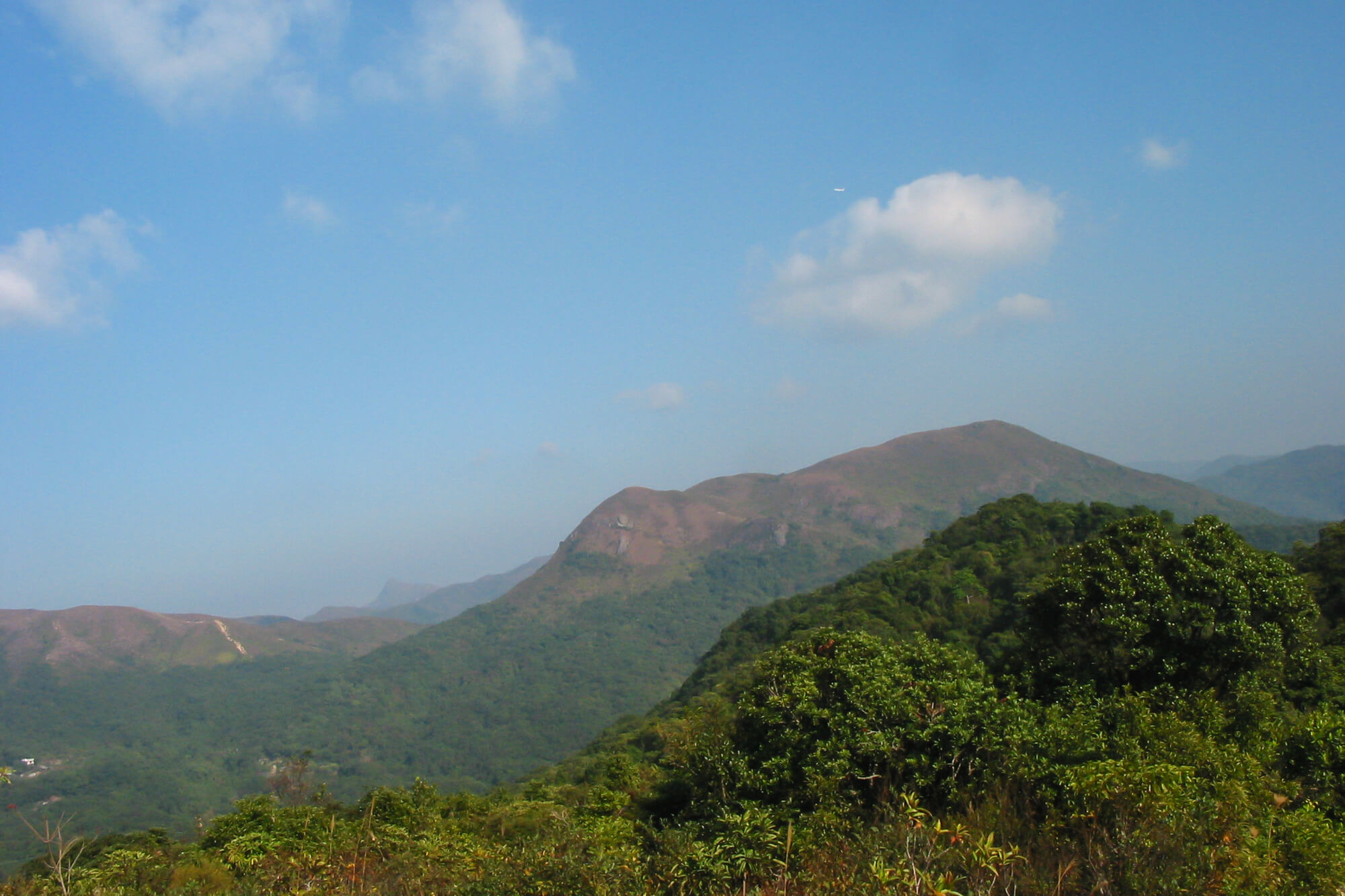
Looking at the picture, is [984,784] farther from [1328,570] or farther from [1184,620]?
[1328,570]

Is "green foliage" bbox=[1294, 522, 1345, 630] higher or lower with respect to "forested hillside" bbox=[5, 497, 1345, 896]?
lower

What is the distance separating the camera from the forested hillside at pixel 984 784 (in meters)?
7.94

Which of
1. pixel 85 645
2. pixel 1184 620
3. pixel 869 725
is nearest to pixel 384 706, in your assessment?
pixel 85 645

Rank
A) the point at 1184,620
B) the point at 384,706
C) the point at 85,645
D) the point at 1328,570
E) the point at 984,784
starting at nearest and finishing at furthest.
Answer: the point at 984,784 → the point at 1184,620 → the point at 1328,570 → the point at 384,706 → the point at 85,645

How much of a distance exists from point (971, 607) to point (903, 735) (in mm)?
43605

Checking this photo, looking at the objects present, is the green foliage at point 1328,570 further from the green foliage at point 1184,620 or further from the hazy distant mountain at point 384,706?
the hazy distant mountain at point 384,706

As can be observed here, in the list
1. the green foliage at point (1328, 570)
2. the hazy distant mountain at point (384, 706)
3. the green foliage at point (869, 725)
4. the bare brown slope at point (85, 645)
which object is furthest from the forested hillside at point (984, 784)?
the bare brown slope at point (85, 645)

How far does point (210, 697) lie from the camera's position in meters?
174

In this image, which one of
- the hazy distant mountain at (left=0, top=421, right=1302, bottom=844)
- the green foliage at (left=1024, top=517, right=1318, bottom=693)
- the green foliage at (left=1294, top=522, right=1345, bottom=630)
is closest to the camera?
the green foliage at (left=1024, top=517, right=1318, bottom=693)

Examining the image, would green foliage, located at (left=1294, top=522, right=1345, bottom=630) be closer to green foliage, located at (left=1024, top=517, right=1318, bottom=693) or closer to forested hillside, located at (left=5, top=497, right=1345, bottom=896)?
forested hillside, located at (left=5, top=497, right=1345, bottom=896)

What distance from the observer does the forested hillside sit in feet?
26.0

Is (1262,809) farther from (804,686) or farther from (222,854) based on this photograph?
(222,854)

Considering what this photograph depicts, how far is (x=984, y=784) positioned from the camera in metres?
12.5

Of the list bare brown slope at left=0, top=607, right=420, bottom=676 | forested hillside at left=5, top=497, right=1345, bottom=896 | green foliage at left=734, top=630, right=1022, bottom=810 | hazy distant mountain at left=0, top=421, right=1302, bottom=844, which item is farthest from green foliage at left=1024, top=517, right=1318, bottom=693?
bare brown slope at left=0, top=607, right=420, bottom=676
